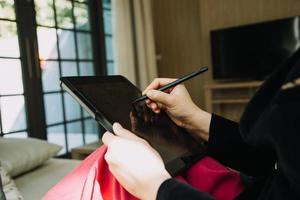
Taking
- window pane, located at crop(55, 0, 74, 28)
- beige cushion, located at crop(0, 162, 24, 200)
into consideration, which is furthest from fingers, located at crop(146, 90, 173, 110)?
window pane, located at crop(55, 0, 74, 28)

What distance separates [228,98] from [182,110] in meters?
2.38

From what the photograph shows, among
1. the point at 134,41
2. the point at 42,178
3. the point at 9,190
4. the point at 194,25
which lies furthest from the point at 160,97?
the point at 194,25

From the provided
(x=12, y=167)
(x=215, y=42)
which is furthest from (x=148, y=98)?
(x=215, y=42)

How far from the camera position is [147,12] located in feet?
8.71

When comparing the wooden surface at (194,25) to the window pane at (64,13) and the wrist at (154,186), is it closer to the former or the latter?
the window pane at (64,13)

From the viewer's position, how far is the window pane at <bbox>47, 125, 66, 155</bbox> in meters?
2.17

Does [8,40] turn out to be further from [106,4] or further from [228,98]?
[228,98]

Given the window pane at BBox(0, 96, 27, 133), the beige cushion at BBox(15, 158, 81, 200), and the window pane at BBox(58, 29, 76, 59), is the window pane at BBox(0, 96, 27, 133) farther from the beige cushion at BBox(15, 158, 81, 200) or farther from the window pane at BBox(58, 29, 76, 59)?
the beige cushion at BBox(15, 158, 81, 200)

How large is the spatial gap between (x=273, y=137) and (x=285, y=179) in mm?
73

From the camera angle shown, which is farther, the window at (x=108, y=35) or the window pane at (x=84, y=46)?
the window at (x=108, y=35)

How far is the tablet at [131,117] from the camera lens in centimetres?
48

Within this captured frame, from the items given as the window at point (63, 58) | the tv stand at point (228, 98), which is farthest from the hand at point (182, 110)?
the tv stand at point (228, 98)

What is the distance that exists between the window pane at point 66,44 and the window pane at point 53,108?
12.2 inches

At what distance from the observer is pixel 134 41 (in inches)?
104
